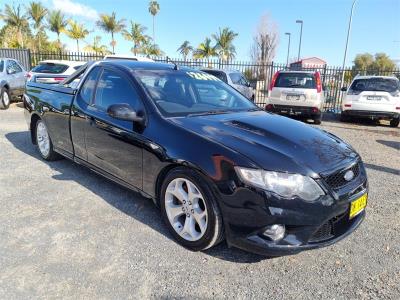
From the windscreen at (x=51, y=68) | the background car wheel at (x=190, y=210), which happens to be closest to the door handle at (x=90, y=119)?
the background car wheel at (x=190, y=210)

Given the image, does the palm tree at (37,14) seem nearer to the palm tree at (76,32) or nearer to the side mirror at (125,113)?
the palm tree at (76,32)

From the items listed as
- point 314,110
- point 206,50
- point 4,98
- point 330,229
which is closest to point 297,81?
point 314,110

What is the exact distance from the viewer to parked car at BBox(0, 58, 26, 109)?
1155 centimetres

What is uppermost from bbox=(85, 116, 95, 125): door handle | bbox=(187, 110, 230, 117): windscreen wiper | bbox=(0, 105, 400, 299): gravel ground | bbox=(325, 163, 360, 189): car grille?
bbox=(187, 110, 230, 117): windscreen wiper

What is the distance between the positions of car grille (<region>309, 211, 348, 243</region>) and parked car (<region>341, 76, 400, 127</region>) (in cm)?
874

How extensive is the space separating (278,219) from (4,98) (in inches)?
459

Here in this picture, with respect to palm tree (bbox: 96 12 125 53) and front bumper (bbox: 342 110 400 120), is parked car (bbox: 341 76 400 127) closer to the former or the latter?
front bumper (bbox: 342 110 400 120)

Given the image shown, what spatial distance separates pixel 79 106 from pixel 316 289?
333 centimetres

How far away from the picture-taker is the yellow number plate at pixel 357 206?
113 inches

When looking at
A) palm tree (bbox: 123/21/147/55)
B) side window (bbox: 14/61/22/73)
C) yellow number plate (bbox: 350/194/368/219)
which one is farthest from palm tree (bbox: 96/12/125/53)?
yellow number plate (bbox: 350/194/368/219)

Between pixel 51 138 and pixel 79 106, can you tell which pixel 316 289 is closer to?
pixel 79 106

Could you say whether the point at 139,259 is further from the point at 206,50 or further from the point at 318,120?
the point at 206,50

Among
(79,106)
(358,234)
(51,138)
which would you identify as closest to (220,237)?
(358,234)

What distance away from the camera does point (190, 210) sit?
9.86 ft
